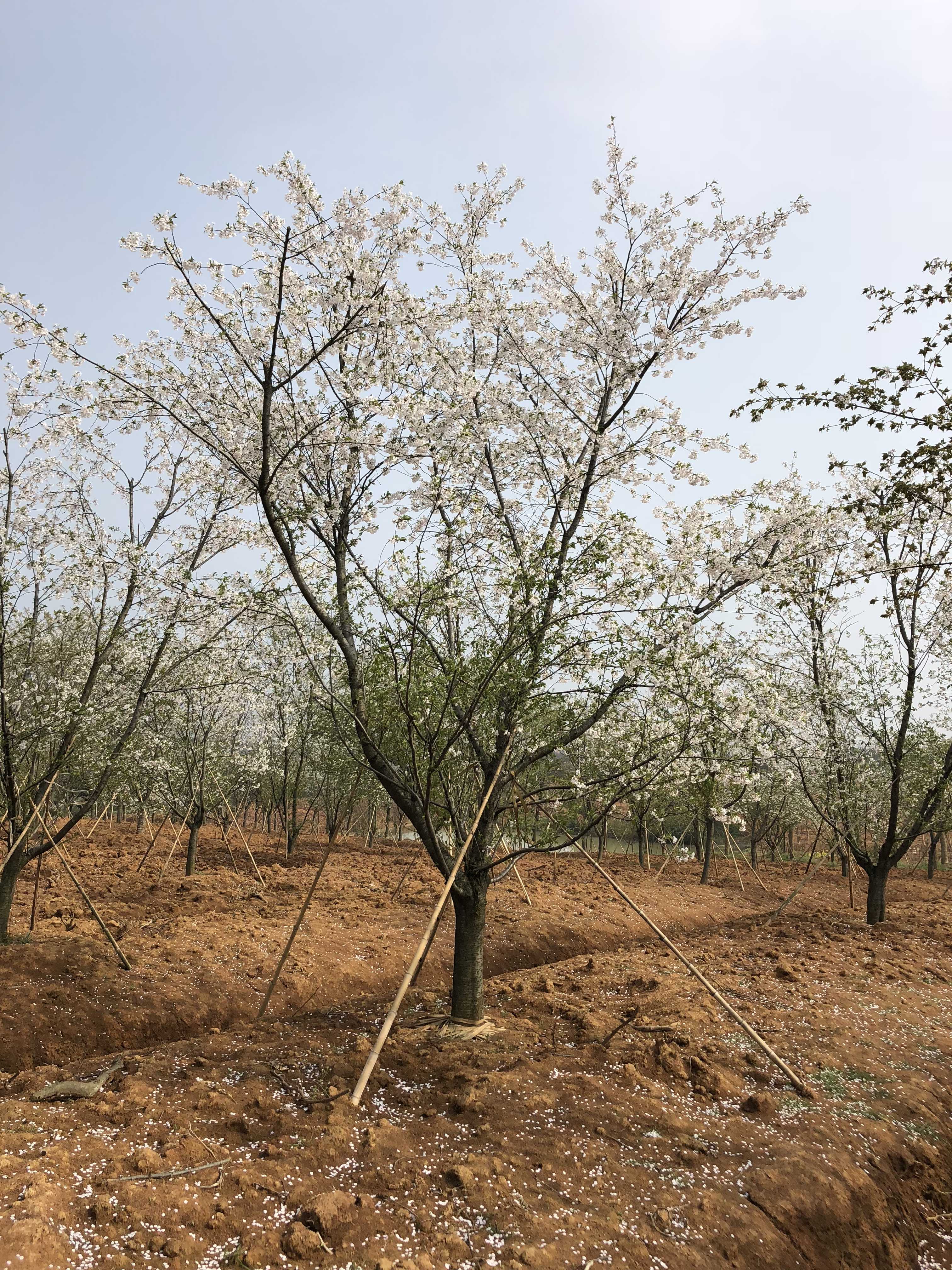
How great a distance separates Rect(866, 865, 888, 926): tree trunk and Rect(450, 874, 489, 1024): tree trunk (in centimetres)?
1064

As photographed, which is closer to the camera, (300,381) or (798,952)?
(300,381)

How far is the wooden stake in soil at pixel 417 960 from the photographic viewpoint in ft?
17.4

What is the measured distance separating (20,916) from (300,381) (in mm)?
11261

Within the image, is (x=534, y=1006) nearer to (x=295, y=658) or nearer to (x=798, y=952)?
(x=798, y=952)

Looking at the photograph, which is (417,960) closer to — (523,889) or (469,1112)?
(469,1112)

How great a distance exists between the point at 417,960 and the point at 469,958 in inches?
82.1

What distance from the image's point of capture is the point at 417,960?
600 centimetres

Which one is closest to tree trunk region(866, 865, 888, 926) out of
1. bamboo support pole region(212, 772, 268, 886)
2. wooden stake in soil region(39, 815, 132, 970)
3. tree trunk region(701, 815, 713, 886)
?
tree trunk region(701, 815, 713, 886)

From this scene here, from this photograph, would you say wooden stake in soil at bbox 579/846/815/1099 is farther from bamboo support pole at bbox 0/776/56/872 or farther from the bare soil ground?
bamboo support pole at bbox 0/776/56/872

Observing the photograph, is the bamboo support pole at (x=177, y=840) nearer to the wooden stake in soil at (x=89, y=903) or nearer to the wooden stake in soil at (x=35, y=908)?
the wooden stake in soil at (x=35, y=908)

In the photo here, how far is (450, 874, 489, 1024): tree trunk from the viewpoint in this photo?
7.79 meters

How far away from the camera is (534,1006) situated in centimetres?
880

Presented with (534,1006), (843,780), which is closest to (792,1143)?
(534,1006)

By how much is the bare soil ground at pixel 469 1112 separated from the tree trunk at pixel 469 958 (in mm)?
408
